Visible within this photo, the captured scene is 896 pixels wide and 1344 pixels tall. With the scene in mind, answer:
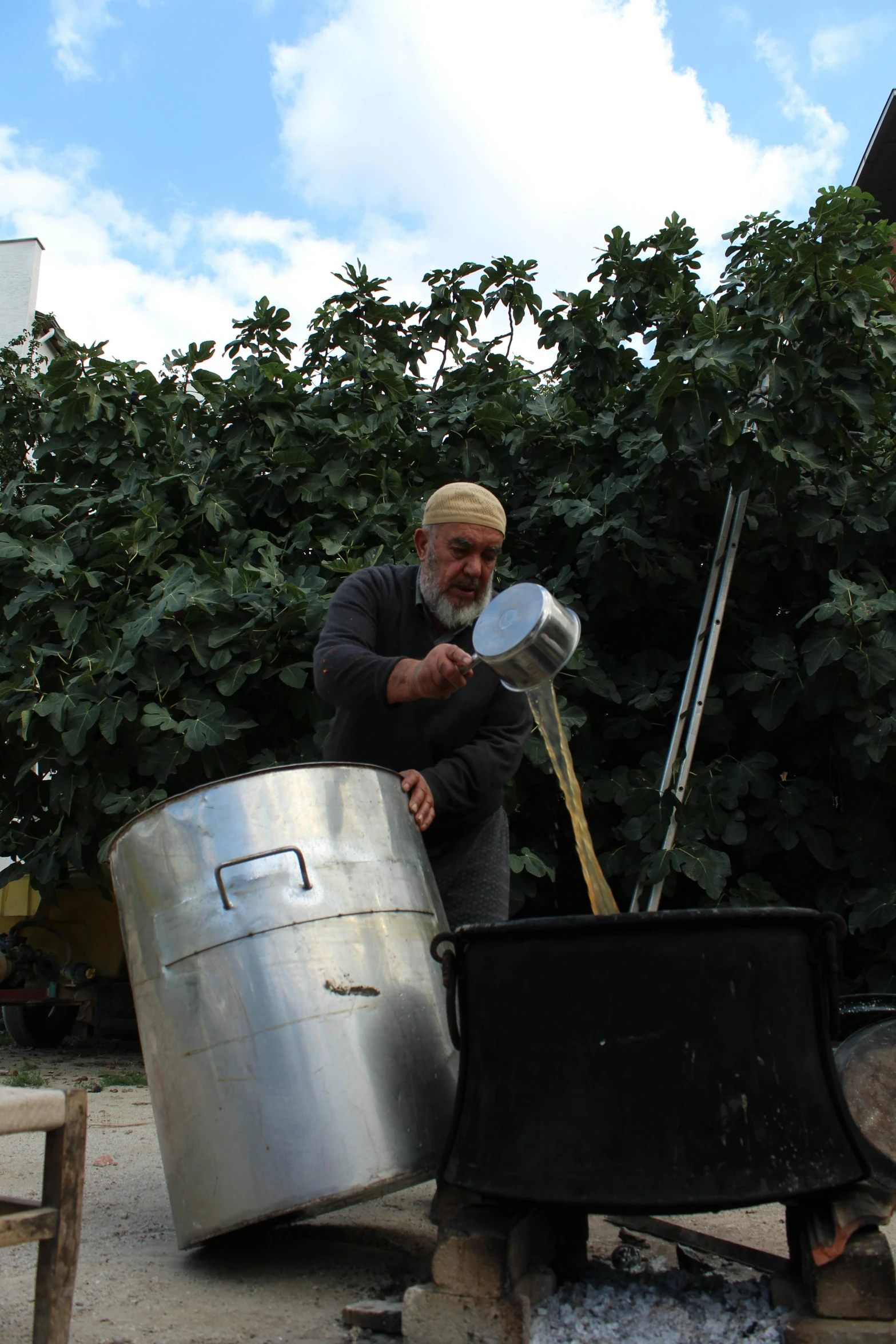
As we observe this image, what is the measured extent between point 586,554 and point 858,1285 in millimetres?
3240

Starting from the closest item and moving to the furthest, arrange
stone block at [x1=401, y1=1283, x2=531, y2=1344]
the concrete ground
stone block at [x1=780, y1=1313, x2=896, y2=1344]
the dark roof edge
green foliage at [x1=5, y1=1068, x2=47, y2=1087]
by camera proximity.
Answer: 1. stone block at [x1=780, y1=1313, x2=896, y2=1344]
2. stone block at [x1=401, y1=1283, x2=531, y2=1344]
3. the concrete ground
4. green foliage at [x1=5, y1=1068, x2=47, y2=1087]
5. the dark roof edge

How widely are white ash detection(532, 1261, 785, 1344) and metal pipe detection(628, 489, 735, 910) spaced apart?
2.29 m

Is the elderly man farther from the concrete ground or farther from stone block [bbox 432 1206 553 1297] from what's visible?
stone block [bbox 432 1206 553 1297]

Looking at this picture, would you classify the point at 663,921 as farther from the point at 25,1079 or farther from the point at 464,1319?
the point at 25,1079

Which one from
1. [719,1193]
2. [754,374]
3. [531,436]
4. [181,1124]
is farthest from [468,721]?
[531,436]

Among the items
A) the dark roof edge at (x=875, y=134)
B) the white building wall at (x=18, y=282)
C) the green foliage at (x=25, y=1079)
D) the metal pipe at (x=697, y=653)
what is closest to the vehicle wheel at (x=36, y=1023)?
the green foliage at (x=25, y=1079)

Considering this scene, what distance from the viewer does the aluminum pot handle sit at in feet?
6.06

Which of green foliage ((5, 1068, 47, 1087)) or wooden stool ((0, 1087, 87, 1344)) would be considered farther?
green foliage ((5, 1068, 47, 1087))

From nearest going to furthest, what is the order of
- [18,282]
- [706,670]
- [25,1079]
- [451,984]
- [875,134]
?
[451,984] < [706,670] < [25,1079] < [875,134] < [18,282]

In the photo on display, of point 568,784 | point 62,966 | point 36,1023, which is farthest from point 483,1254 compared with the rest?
→ point 36,1023

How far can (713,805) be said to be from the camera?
3.99m

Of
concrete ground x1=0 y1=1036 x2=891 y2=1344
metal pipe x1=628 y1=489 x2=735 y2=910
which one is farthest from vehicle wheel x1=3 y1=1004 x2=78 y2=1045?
metal pipe x1=628 y1=489 x2=735 y2=910

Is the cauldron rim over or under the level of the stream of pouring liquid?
under

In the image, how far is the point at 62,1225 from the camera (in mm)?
1496
